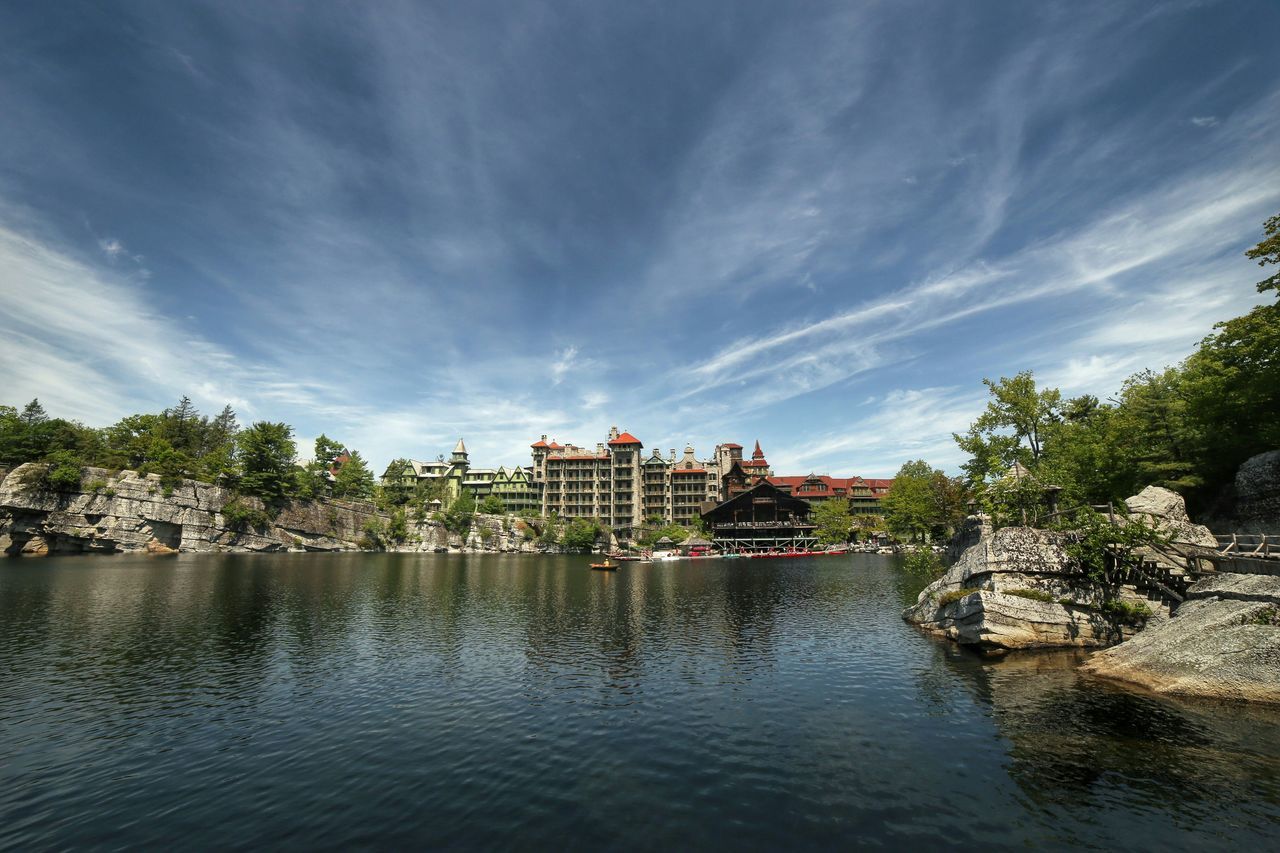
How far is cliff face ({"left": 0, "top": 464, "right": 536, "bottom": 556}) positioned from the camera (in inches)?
3590

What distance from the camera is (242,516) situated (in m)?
112

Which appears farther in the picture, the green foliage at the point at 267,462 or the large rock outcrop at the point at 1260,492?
the green foliage at the point at 267,462

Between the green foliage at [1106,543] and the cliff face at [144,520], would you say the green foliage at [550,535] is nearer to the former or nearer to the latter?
the cliff face at [144,520]

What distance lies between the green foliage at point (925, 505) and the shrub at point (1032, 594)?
6601 cm

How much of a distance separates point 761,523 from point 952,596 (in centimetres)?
10089

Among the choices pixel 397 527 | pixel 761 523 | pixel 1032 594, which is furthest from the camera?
pixel 761 523

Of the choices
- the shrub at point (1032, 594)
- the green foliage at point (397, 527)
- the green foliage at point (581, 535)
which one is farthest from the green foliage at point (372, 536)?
the shrub at point (1032, 594)

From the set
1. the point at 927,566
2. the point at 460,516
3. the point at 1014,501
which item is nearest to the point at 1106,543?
the point at 1014,501

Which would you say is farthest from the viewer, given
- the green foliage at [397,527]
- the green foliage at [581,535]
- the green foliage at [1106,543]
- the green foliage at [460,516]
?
the green foliage at [581,535]

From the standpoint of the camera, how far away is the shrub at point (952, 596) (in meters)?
36.2

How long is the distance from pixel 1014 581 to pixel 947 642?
5847mm

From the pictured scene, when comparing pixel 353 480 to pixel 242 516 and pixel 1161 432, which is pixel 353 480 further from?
pixel 1161 432

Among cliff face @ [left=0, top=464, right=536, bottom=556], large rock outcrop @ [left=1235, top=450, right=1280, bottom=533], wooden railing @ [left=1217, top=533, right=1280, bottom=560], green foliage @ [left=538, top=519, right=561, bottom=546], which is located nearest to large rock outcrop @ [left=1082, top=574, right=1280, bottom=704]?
wooden railing @ [left=1217, top=533, right=1280, bottom=560]

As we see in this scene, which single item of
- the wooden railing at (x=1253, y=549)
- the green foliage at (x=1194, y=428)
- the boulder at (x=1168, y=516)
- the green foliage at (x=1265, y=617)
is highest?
the green foliage at (x=1194, y=428)
